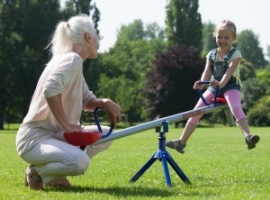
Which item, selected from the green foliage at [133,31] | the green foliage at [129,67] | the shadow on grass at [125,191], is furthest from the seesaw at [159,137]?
the green foliage at [133,31]

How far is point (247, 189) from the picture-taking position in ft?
21.7

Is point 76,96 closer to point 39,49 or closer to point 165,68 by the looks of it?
point 39,49

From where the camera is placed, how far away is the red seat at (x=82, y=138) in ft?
21.5

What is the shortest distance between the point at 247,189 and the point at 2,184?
9.13 feet

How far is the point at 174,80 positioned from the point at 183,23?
11856 millimetres

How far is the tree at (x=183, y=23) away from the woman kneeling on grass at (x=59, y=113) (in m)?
73.6

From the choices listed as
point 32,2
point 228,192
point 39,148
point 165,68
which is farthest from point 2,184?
point 165,68

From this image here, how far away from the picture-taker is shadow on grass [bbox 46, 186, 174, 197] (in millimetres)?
6250

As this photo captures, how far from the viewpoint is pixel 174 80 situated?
71.4 meters

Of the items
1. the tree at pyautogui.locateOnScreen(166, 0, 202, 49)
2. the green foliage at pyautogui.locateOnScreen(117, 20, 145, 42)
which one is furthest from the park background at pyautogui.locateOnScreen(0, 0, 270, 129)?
the green foliage at pyautogui.locateOnScreen(117, 20, 145, 42)

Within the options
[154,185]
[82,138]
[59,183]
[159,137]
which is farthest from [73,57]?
[154,185]

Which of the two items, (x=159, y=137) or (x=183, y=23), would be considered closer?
(x=159, y=137)

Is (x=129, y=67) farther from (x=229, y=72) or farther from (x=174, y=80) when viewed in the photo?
(x=229, y=72)

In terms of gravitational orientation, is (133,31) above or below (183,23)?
above
